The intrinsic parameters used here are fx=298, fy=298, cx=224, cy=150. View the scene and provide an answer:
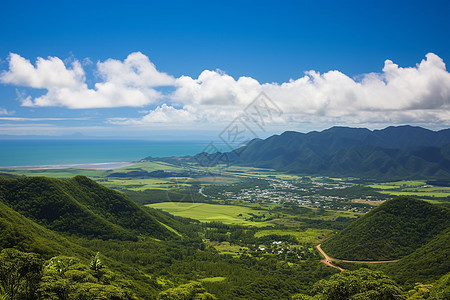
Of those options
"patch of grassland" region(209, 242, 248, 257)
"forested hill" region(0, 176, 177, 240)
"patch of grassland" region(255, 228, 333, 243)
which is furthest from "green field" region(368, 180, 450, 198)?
"forested hill" region(0, 176, 177, 240)

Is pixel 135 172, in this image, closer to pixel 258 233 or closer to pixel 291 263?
pixel 258 233

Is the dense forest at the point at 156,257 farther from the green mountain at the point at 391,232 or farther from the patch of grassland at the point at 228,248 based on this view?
the patch of grassland at the point at 228,248

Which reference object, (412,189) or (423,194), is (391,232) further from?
(412,189)

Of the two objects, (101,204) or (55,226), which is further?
(101,204)

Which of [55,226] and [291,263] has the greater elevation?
[55,226]

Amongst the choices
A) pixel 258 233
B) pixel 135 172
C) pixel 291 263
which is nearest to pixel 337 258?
pixel 291 263

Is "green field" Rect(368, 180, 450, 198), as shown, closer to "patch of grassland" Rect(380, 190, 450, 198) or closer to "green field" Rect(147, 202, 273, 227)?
"patch of grassland" Rect(380, 190, 450, 198)

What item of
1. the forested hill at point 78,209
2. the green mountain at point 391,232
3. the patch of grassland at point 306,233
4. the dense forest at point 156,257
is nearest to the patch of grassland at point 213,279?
the dense forest at point 156,257

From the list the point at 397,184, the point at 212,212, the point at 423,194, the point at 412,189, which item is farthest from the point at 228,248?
the point at 397,184
